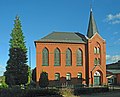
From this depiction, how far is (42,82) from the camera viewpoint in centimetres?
5591

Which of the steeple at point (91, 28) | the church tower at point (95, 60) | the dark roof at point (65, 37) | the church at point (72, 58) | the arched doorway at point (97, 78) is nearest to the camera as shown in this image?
the church at point (72, 58)

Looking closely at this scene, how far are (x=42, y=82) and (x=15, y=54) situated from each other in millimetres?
9696

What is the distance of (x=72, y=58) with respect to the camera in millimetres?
72562

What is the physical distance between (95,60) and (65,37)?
387 inches

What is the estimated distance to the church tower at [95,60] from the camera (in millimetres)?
73375

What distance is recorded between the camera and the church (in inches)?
2776

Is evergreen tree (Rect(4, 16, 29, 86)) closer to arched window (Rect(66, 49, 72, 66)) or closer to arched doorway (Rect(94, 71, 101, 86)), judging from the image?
arched window (Rect(66, 49, 72, 66))

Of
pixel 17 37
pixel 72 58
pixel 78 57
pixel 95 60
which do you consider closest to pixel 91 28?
pixel 95 60

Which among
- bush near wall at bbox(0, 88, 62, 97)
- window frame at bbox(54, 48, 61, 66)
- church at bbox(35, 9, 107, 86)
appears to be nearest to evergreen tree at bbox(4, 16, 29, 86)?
church at bbox(35, 9, 107, 86)

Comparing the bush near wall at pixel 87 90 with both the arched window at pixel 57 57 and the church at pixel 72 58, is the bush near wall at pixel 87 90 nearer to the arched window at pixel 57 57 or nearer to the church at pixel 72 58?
the church at pixel 72 58

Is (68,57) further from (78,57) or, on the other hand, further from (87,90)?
(87,90)

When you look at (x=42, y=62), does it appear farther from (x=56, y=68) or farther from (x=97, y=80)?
(x=97, y=80)

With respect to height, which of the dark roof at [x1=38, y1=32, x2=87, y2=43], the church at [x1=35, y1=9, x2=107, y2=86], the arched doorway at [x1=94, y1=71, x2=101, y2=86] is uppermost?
the dark roof at [x1=38, y1=32, x2=87, y2=43]

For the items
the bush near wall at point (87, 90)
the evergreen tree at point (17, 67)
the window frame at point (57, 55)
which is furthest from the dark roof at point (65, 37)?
the bush near wall at point (87, 90)
